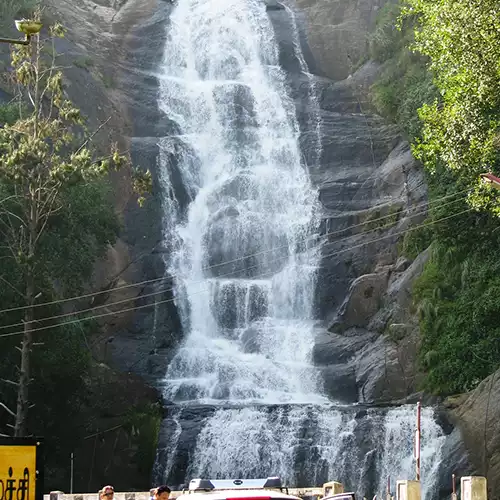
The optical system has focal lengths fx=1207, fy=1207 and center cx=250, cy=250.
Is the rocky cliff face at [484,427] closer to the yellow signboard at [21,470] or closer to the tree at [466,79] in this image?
the tree at [466,79]

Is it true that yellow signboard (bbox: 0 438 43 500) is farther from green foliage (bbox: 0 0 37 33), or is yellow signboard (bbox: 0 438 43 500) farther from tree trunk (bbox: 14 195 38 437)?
green foliage (bbox: 0 0 37 33)

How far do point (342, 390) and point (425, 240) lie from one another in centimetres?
789

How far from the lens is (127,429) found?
47719 millimetres

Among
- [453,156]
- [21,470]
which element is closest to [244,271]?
[453,156]

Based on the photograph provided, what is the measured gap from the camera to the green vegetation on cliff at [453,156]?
3338 centimetres

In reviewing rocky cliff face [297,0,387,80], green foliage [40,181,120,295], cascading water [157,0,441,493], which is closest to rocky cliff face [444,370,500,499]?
cascading water [157,0,441,493]

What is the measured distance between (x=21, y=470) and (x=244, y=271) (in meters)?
44.8

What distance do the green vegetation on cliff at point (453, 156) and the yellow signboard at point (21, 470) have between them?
22.7 meters

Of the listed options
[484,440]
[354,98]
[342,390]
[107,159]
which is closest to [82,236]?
[107,159]

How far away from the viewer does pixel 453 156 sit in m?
34.2

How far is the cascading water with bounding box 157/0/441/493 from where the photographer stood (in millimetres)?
45438

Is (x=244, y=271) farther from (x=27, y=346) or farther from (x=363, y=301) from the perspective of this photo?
(x=27, y=346)

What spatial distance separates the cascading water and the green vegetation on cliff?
16.0 feet

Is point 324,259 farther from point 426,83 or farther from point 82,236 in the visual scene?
point 82,236
